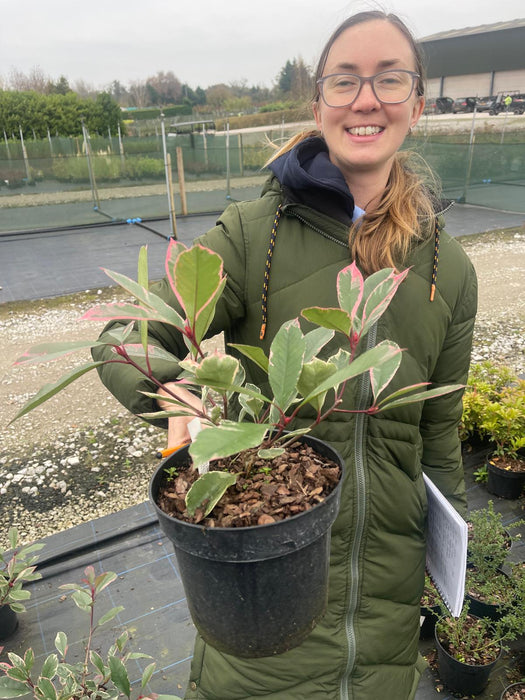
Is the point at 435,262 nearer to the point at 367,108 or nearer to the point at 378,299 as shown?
the point at 367,108

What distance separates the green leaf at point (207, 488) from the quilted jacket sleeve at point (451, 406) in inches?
33.6

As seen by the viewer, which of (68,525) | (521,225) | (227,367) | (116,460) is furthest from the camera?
(521,225)

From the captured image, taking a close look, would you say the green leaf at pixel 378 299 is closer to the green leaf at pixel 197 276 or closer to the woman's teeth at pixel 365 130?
the green leaf at pixel 197 276

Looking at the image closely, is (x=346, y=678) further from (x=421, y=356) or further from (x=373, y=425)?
(x=421, y=356)

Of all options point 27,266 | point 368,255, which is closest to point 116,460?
point 368,255

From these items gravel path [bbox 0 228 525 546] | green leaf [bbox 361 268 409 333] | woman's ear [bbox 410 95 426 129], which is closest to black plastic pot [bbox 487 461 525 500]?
gravel path [bbox 0 228 525 546]

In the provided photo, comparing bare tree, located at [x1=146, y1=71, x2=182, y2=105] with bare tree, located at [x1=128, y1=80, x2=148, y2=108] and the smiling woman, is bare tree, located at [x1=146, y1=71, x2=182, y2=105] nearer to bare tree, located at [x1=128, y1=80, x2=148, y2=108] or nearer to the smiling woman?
bare tree, located at [x1=128, y1=80, x2=148, y2=108]

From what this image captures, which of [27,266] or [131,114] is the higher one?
[131,114]

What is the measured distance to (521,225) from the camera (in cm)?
942

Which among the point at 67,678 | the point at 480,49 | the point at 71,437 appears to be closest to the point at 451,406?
the point at 67,678

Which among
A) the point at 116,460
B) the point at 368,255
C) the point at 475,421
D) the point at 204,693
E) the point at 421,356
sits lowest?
the point at 116,460

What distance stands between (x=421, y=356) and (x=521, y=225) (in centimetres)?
950

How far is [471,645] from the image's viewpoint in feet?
5.74

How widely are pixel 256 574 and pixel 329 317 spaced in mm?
358
